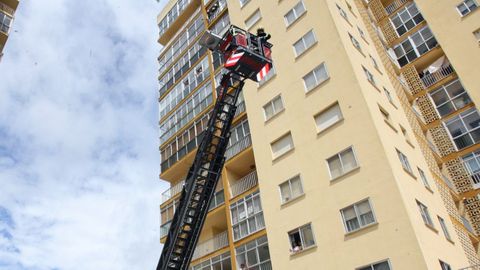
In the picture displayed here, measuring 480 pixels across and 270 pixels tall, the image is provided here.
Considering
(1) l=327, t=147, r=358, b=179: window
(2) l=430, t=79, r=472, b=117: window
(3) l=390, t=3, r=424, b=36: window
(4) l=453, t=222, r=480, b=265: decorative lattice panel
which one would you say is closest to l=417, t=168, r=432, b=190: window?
(4) l=453, t=222, r=480, b=265: decorative lattice panel

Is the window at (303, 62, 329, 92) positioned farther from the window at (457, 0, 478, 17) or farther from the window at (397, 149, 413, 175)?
the window at (457, 0, 478, 17)

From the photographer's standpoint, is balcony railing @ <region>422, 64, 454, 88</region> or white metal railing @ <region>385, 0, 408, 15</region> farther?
white metal railing @ <region>385, 0, 408, 15</region>

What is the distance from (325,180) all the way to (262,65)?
25.0 ft

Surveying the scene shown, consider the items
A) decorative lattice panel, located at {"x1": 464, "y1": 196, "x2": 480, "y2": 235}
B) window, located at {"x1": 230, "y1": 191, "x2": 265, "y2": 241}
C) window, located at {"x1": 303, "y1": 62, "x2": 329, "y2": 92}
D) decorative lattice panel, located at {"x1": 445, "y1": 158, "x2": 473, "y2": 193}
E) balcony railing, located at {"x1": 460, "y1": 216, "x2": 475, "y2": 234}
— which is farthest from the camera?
decorative lattice panel, located at {"x1": 445, "y1": 158, "x2": 473, "y2": 193}

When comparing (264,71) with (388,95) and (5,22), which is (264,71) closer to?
(388,95)

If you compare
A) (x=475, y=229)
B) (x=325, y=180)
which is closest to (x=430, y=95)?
(x=475, y=229)

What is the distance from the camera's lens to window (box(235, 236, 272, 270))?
77.5 ft

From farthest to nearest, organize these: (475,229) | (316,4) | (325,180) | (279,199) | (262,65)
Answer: (316,4), (475,229), (279,199), (325,180), (262,65)

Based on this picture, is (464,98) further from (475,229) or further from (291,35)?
(291,35)

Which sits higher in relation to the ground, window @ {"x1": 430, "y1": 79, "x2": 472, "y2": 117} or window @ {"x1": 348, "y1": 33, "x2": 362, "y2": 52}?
window @ {"x1": 348, "y1": 33, "x2": 362, "y2": 52}

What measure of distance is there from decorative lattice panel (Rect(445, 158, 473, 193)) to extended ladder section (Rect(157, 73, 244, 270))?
16.9m

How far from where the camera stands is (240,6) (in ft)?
113

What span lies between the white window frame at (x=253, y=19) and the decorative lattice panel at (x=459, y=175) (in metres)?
16.3

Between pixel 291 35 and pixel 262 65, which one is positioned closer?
pixel 262 65
